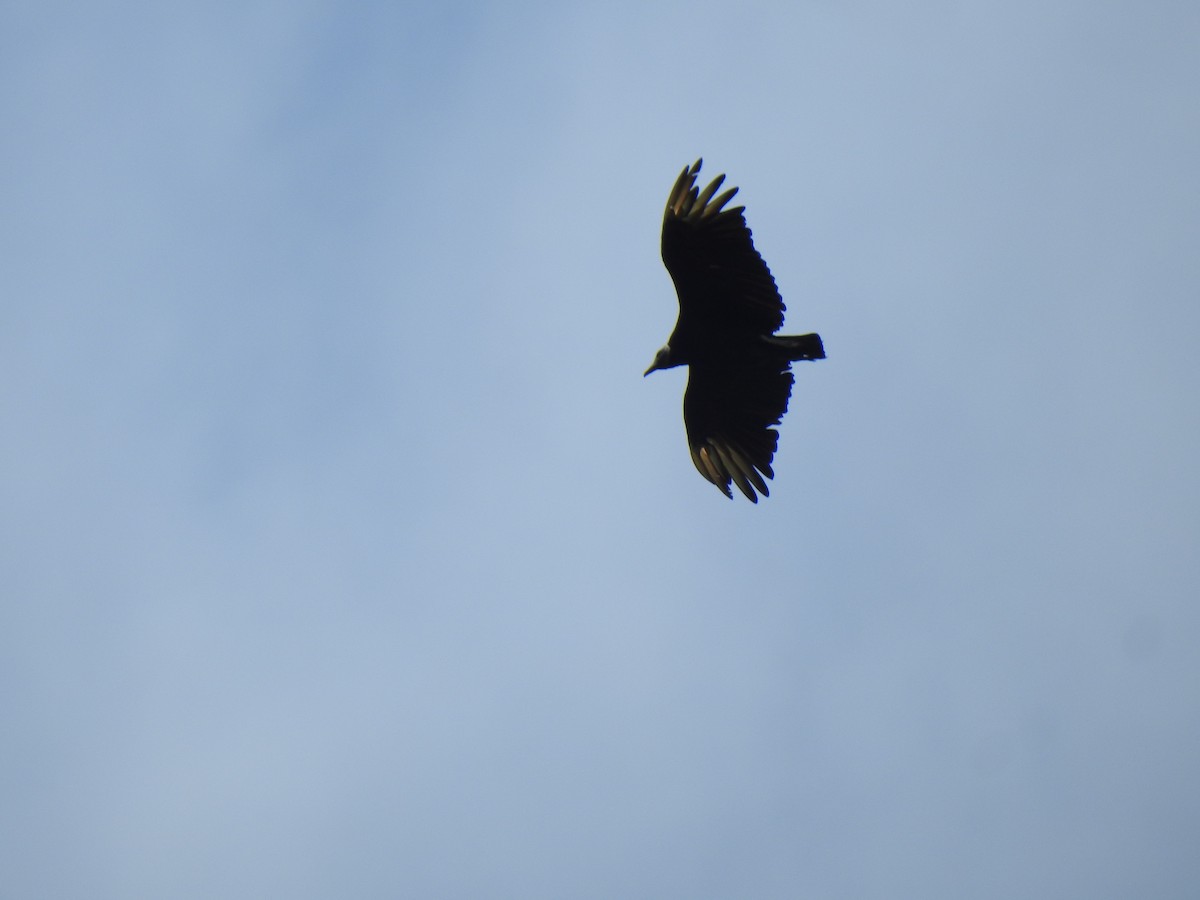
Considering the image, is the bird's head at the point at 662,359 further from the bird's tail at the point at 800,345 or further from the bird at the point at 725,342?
the bird's tail at the point at 800,345

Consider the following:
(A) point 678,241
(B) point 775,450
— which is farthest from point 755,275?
(B) point 775,450

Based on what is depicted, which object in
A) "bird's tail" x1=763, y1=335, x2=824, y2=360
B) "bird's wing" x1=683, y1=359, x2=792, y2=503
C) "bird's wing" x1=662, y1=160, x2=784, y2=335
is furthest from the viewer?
"bird's wing" x1=683, y1=359, x2=792, y2=503

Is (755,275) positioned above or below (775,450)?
above

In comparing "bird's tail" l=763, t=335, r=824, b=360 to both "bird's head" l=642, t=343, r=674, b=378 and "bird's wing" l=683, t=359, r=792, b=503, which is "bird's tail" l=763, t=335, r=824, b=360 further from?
"bird's head" l=642, t=343, r=674, b=378

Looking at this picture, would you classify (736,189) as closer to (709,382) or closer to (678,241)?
(678,241)

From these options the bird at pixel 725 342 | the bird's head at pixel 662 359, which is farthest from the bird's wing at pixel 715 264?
the bird's head at pixel 662 359

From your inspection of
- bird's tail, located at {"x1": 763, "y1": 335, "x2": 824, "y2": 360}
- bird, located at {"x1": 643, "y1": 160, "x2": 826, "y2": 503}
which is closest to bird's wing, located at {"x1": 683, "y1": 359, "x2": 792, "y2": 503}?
bird, located at {"x1": 643, "y1": 160, "x2": 826, "y2": 503}

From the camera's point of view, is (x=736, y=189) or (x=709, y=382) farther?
(x=709, y=382)

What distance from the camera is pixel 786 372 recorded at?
13383 millimetres

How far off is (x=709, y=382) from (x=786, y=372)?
88 centimetres

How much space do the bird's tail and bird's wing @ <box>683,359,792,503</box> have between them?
19.7 inches

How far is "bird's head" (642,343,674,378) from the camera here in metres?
13.6

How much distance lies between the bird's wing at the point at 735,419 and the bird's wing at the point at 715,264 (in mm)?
692

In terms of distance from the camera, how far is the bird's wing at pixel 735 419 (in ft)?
44.3
